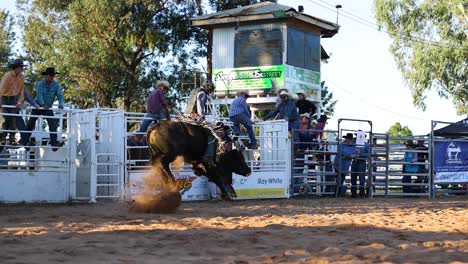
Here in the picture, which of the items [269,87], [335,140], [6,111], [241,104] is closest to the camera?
[6,111]

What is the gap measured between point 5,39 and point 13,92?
3911 cm

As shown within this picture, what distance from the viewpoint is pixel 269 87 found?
2756cm

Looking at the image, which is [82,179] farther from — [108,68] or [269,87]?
[108,68]

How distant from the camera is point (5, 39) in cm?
5041

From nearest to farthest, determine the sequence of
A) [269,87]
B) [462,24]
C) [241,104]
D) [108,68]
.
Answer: [241,104] < [269,87] < [108,68] < [462,24]

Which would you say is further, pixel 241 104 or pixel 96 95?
pixel 96 95

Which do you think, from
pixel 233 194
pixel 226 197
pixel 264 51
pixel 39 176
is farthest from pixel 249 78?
pixel 39 176

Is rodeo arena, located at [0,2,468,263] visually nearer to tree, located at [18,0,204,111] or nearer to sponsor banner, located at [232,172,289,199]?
sponsor banner, located at [232,172,289,199]

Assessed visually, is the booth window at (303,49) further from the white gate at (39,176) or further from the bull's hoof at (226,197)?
the white gate at (39,176)

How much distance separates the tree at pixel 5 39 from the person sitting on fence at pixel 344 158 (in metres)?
30.4

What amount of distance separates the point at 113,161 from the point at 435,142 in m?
9.53

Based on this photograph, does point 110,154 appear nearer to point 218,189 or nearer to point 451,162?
point 218,189

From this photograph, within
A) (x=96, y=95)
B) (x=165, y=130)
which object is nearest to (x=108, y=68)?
(x=96, y=95)

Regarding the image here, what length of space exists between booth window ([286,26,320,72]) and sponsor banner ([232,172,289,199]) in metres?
11.5
